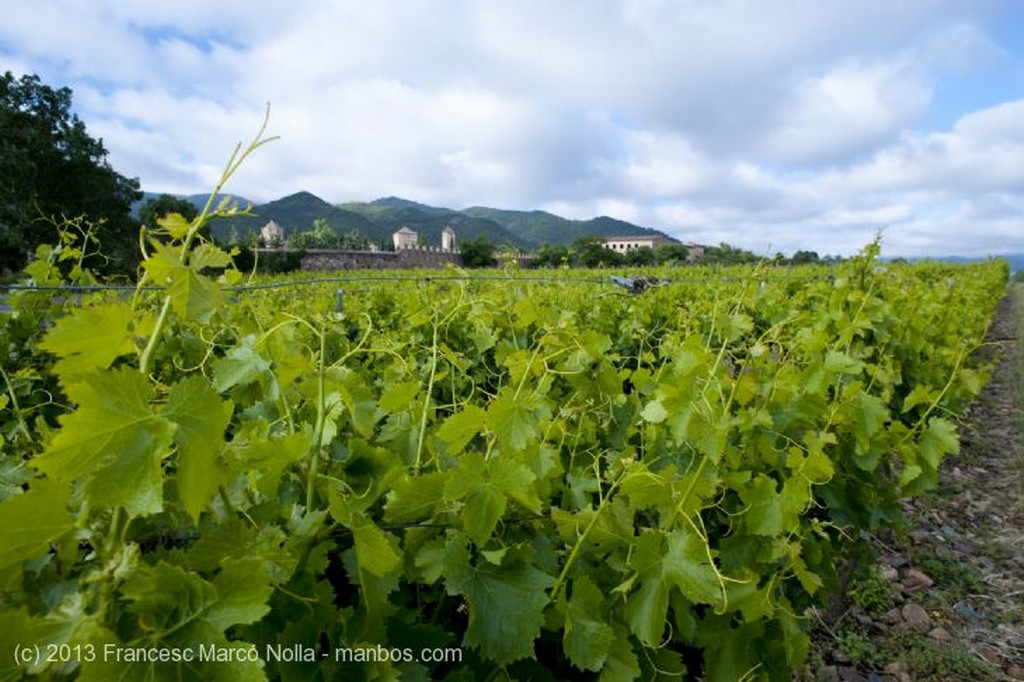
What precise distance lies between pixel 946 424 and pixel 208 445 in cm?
242

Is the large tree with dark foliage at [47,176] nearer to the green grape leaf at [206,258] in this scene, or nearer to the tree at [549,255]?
the tree at [549,255]

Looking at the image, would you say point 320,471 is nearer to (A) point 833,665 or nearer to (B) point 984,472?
(A) point 833,665

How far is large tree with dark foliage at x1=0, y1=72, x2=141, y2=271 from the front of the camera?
34906 millimetres

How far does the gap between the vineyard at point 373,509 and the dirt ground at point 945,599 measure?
56.7 inches

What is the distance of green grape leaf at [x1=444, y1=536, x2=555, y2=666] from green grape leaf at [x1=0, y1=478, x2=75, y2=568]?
500mm

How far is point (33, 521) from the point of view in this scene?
0.66m

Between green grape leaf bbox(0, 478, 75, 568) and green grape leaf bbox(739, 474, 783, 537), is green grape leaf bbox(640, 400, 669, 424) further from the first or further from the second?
green grape leaf bbox(0, 478, 75, 568)

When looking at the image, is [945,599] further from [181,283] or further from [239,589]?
[181,283]

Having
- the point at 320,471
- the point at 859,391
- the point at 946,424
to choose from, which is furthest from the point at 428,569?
the point at 946,424

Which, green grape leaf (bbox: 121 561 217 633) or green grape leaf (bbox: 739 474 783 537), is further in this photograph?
green grape leaf (bbox: 739 474 783 537)

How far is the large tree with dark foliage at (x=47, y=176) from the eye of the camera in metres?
34.9

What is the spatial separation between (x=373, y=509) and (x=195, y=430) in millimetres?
526

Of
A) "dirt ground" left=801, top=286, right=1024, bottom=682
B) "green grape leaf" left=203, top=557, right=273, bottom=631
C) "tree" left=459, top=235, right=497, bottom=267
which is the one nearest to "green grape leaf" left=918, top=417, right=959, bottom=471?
"dirt ground" left=801, top=286, right=1024, bottom=682

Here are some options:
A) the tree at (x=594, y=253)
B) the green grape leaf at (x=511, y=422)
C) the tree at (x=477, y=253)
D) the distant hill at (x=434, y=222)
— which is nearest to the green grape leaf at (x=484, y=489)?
the green grape leaf at (x=511, y=422)
